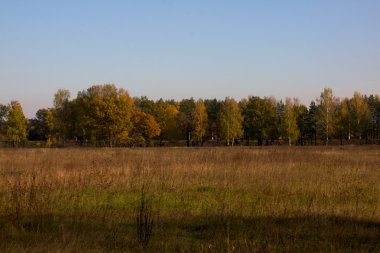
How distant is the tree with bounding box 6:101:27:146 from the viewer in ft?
202

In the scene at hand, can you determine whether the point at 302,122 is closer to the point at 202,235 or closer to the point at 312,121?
the point at 312,121

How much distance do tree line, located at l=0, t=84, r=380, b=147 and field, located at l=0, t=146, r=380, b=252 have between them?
46207 millimetres

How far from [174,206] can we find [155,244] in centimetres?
338

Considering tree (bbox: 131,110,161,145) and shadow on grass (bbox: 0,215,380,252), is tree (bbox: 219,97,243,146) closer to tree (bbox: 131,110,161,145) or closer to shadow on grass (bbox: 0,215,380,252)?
tree (bbox: 131,110,161,145)

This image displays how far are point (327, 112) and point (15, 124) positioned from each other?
160ft

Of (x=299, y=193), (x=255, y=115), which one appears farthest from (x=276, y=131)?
(x=299, y=193)

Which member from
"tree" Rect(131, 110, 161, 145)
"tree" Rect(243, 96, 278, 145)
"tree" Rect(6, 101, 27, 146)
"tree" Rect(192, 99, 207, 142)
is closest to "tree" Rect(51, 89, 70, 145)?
"tree" Rect(6, 101, 27, 146)

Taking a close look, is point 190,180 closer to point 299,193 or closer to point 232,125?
point 299,193

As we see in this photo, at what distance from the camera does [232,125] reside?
7044 cm

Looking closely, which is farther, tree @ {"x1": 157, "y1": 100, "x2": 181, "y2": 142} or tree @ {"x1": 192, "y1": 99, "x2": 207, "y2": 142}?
tree @ {"x1": 157, "y1": 100, "x2": 181, "y2": 142}

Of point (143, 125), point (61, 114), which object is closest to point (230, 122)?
point (143, 125)

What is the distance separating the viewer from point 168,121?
76.5m

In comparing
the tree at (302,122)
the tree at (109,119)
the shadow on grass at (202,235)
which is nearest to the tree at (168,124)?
the tree at (109,119)

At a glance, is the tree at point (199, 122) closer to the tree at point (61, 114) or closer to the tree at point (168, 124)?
the tree at point (168, 124)
